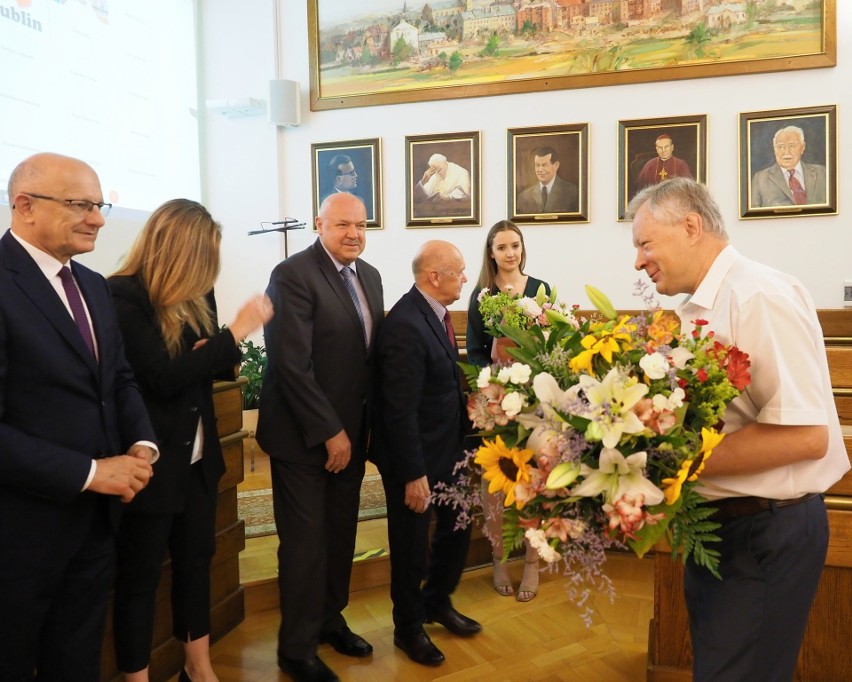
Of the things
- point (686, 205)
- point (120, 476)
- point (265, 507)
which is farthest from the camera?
point (265, 507)

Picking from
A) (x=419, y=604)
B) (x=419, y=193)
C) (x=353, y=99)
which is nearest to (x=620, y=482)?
(x=419, y=604)

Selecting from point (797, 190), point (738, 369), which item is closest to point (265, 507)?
point (738, 369)

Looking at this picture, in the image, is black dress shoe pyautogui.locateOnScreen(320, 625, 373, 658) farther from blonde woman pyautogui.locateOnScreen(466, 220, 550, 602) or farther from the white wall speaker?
the white wall speaker

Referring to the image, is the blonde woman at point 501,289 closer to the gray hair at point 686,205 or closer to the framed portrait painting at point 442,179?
the gray hair at point 686,205

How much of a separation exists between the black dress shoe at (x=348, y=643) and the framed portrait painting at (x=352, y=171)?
4117 mm

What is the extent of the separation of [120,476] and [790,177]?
17.4 ft

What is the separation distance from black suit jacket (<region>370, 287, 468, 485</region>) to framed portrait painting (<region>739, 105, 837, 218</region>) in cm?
373

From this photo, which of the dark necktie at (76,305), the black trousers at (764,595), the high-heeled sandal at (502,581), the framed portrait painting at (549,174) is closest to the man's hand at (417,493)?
the high-heeled sandal at (502,581)

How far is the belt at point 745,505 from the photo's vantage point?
1.47 m

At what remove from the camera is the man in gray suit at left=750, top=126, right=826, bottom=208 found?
17.9 ft

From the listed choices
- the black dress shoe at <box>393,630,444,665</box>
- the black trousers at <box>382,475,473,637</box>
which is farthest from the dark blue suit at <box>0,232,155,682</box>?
the black dress shoe at <box>393,630,444,665</box>

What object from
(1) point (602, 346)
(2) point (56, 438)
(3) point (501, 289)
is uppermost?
(3) point (501, 289)

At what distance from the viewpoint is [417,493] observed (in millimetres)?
2812

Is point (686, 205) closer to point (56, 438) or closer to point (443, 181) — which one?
point (56, 438)
